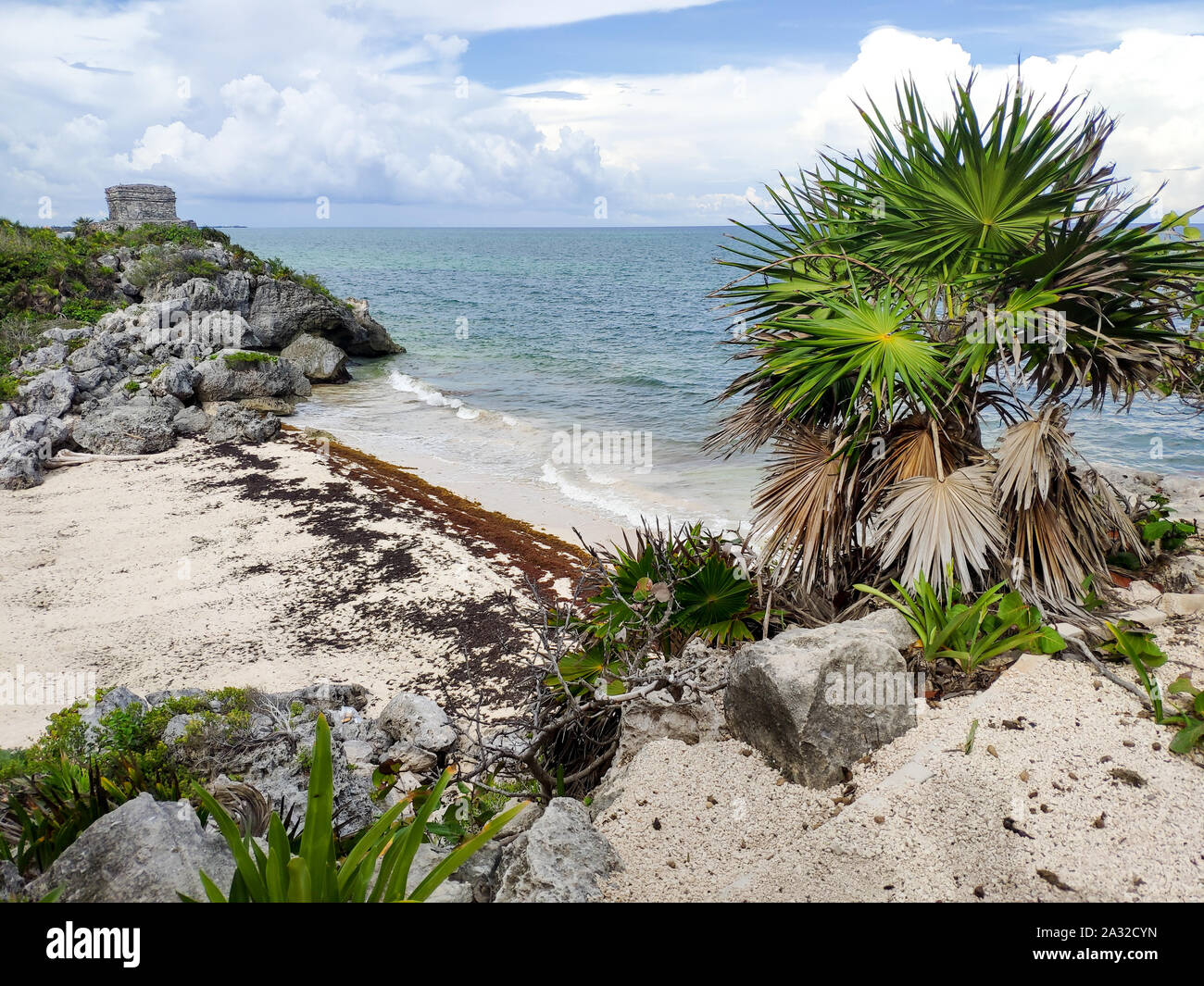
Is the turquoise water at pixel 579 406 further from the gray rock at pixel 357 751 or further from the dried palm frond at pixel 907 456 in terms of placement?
the gray rock at pixel 357 751

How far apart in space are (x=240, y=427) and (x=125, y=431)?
224cm

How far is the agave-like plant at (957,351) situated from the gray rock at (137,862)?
3.39m

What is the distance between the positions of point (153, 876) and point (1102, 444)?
60.6 ft

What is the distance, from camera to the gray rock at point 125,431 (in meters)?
15.5

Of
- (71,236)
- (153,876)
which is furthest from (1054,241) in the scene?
(71,236)

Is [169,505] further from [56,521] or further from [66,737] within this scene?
[66,737]

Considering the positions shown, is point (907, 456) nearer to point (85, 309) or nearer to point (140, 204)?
→ point (85, 309)

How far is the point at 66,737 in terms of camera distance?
504cm

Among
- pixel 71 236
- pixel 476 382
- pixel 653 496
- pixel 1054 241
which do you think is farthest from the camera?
pixel 71 236

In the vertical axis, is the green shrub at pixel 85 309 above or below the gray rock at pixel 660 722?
above

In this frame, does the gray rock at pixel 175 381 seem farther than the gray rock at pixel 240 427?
Yes

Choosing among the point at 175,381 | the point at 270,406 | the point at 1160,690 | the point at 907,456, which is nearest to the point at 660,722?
the point at 907,456

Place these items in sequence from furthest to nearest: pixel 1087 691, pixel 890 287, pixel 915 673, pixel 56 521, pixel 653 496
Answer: pixel 653 496 < pixel 56 521 < pixel 890 287 < pixel 915 673 < pixel 1087 691

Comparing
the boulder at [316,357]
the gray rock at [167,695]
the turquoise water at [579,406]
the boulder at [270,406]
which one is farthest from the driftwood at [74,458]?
the gray rock at [167,695]
